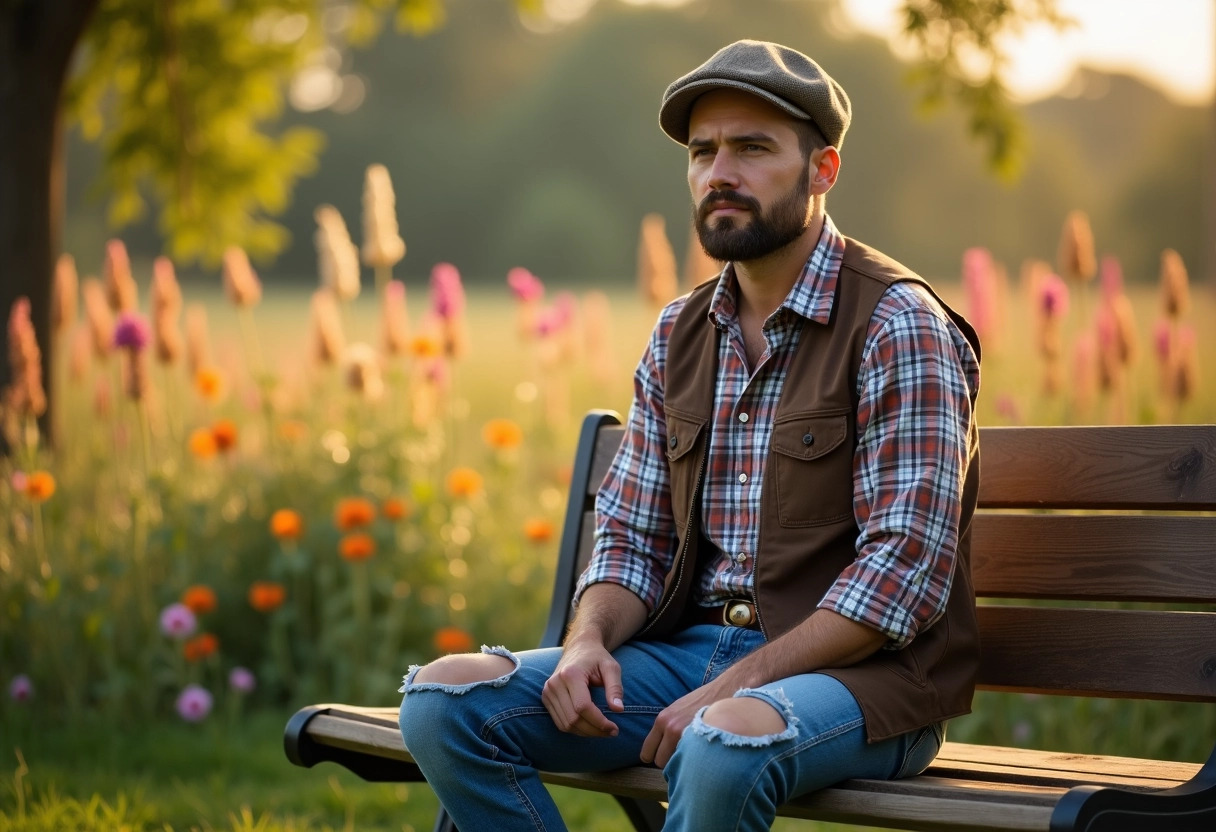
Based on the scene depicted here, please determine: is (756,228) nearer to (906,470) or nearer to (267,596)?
(906,470)

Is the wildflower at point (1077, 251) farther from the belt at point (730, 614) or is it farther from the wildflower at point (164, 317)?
the wildflower at point (164, 317)

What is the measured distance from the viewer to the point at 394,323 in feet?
17.0

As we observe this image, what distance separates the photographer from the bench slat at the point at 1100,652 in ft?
8.27

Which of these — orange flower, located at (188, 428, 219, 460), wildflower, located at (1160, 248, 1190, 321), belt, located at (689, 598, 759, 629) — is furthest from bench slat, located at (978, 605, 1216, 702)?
orange flower, located at (188, 428, 219, 460)

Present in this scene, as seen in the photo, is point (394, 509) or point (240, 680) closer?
point (240, 680)

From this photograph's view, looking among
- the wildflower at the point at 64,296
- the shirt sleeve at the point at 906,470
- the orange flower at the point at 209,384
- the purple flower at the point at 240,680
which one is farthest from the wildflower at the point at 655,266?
the shirt sleeve at the point at 906,470

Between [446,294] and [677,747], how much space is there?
3.14 meters

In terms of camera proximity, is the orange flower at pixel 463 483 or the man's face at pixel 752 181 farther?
the orange flower at pixel 463 483

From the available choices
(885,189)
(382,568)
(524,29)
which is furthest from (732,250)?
(524,29)

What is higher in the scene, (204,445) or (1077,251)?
(1077,251)

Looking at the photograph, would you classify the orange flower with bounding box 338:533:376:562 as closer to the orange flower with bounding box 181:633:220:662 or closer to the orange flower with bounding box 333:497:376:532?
the orange flower with bounding box 333:497:376:532

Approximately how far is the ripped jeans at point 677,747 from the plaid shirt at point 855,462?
0.53ft

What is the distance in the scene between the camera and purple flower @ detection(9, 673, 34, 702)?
4.40 meters

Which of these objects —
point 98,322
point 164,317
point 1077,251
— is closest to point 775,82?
point 1077,251
